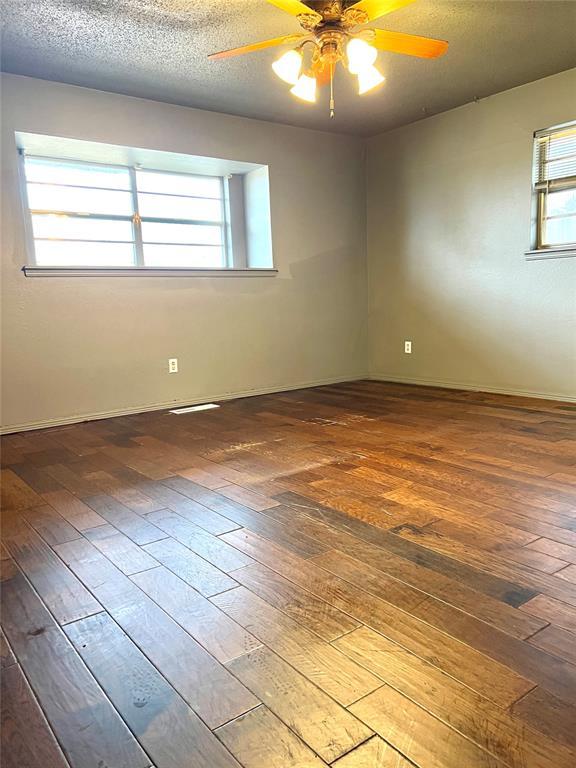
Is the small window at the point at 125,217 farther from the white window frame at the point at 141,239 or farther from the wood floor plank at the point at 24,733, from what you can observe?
the wood floor plank at the point at 24,733

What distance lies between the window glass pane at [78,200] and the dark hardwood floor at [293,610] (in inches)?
80.4

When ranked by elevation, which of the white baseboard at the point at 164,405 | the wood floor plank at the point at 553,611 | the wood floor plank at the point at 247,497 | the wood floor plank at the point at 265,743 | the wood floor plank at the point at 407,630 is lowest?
the wood floor plank at the point at 553,611

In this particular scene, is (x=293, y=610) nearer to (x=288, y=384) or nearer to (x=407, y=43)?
(x=407, y=43)

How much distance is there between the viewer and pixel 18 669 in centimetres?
121

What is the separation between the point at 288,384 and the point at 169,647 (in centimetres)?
373

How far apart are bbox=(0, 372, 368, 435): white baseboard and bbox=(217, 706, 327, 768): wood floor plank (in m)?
3.11

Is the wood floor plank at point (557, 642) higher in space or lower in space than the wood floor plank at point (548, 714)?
lower

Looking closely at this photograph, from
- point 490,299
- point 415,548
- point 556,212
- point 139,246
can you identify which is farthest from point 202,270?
point 415,548

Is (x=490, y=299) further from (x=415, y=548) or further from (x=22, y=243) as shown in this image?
(x=22, y=243)

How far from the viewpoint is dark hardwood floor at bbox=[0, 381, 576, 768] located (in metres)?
0.99

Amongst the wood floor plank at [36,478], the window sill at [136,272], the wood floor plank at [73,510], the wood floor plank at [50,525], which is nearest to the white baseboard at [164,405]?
the wood floor plank at [36,478]

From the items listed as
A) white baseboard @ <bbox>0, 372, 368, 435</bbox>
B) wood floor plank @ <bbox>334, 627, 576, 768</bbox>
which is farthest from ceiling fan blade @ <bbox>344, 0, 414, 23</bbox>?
white baseboard @ <bbox>0, 372, 368, 435</bbox>

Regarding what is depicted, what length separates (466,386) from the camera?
465 centimetres

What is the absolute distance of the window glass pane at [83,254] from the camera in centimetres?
388
